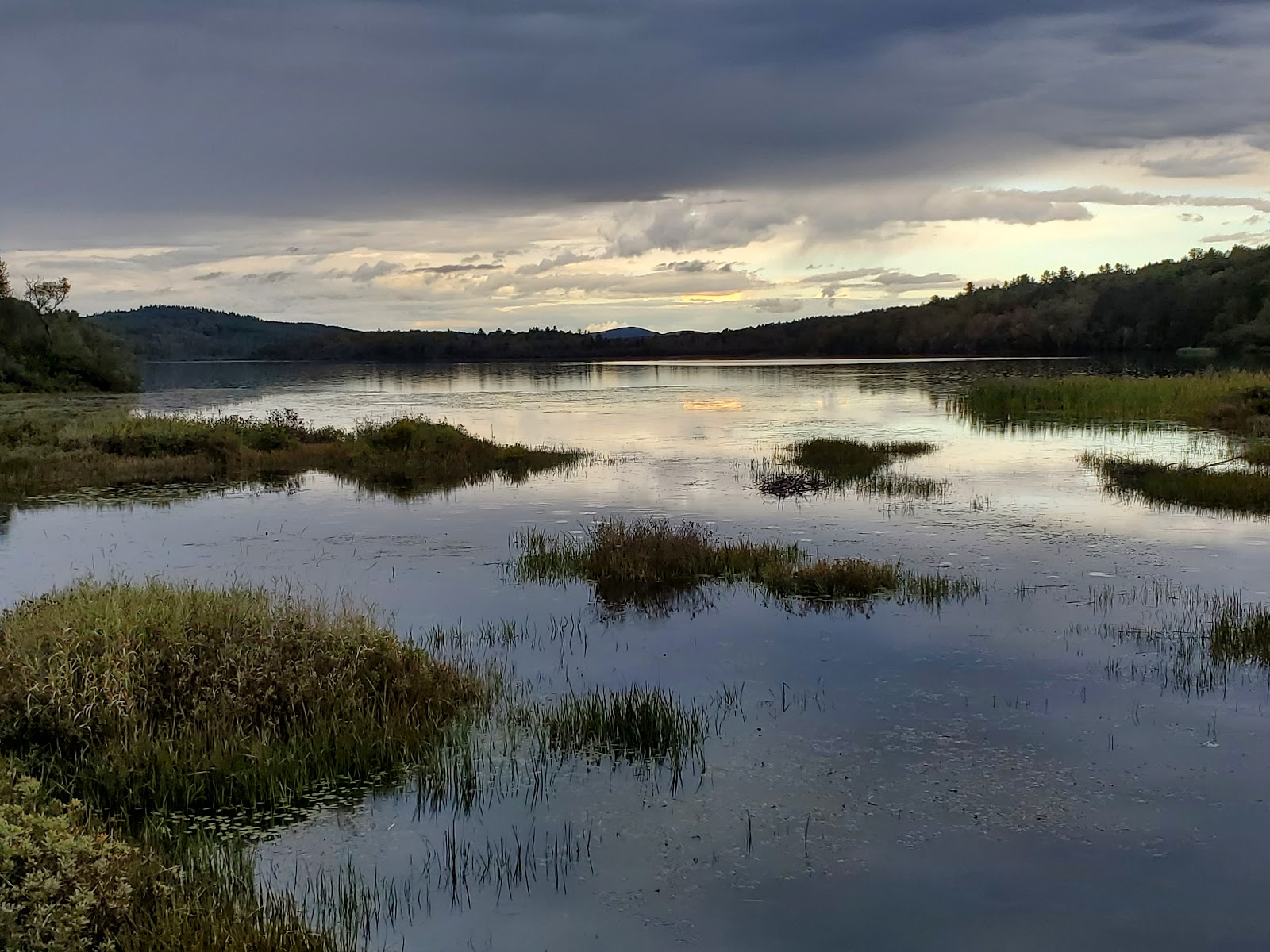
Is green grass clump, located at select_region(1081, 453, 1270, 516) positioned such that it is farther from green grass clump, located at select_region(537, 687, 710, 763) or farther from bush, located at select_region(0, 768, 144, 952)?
A: bush, located at select_region(0, 768, 144, 952)

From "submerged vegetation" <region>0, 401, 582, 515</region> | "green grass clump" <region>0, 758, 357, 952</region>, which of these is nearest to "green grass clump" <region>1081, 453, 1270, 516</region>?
"submerged vegetation" <region>0, 401, 582, 515</region>

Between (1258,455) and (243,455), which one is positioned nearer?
(1258,455)

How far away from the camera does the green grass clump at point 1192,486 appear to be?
24.6m

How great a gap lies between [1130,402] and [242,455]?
127ft

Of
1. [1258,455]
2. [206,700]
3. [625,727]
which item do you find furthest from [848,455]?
[206,700]

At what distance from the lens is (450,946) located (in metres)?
7.34

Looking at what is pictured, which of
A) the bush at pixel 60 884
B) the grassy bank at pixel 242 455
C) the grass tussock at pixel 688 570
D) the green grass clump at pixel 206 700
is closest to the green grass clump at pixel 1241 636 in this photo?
the grass tussock at pixel 688 570

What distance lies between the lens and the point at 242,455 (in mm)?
36375

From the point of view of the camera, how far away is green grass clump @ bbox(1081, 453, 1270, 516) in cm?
2456

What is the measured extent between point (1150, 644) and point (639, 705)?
23.1 ft

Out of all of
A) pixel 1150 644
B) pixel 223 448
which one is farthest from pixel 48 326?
pixel 1150 644

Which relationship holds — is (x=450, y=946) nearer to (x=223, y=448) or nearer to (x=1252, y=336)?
(x=223, y=448)

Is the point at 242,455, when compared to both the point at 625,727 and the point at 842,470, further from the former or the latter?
the point at 625,727

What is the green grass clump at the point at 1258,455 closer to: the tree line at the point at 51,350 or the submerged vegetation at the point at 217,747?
the submerged vegetation at the point at 217,747
